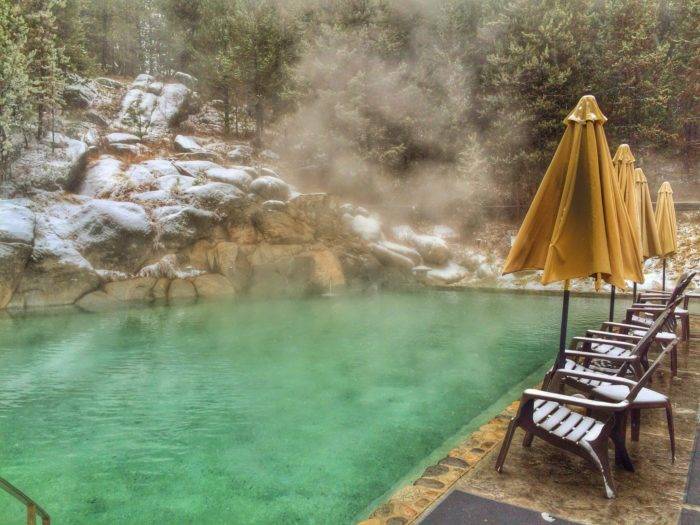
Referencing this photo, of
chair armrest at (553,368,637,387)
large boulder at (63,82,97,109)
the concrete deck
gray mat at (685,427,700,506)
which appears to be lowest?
the concrete deck

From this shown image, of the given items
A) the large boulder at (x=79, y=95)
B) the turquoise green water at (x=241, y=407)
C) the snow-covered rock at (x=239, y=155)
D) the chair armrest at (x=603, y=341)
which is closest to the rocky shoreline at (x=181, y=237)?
the large boulder at (x=79, y=95)

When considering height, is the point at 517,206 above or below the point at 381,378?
above

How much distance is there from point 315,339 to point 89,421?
4.25 meters

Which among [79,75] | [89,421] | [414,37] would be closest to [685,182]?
[414,37]

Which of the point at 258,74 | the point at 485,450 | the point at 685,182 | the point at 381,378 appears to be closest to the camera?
the point at 485,450

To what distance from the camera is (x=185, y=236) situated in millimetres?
14445

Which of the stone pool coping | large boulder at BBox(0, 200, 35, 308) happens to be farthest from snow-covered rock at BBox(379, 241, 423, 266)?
the stone pool coping

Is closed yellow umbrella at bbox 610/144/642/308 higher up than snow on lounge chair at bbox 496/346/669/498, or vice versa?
closed yellow umbrella at bbox 610/144/642/308

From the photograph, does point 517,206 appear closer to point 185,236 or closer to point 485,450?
point 185,236

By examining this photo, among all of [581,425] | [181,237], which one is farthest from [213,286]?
[581,425]

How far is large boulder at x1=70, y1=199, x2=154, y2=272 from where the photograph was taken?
1329 cm

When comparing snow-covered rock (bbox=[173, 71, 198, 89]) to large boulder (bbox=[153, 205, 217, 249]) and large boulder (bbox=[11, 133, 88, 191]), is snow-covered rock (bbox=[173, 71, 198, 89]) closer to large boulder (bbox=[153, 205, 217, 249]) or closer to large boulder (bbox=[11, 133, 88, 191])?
large boulder (bbox=[11, 133, 88, 191])

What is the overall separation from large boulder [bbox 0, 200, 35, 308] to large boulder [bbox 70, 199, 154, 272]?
116 cm

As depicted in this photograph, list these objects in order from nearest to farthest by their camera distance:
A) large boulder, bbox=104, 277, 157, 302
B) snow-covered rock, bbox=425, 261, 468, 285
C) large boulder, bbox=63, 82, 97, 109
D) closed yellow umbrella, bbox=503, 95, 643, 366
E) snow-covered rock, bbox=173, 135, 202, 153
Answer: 1. closed yellow umbrella, bbox=503, 95, 643, 366
2. large boulder, bbox=104, 277, 157, 302
3. snow-covered rock, bbox=425, 261, 468, 285
4. snow-covered rock, bbox=173, 135, 202, 153
5. large boulder, bbox=63, 82, 97, 109
